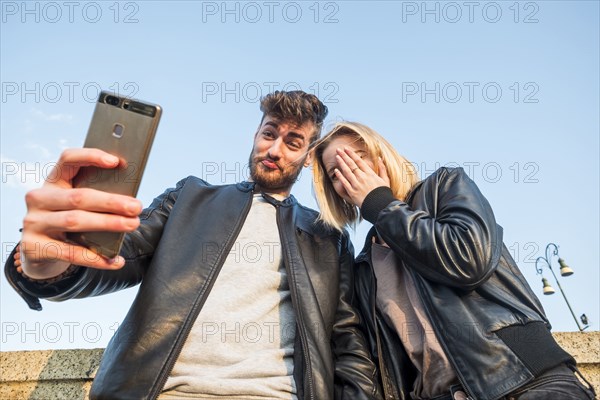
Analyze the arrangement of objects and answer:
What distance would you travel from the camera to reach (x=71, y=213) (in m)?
1.56

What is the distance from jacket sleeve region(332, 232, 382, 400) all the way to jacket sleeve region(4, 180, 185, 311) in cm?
132

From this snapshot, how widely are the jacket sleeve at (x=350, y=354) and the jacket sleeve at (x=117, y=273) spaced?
1.32 metres

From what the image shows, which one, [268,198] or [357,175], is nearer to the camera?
[357,175]

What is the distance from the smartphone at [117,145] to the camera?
1740mm

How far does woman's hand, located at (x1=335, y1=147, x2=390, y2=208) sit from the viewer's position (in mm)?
3186

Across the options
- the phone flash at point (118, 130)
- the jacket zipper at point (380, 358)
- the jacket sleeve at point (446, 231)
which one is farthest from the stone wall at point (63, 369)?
the phone flash at point (118, 130)

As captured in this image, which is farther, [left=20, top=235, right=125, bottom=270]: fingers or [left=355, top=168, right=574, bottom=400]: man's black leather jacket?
[left=355, top=168, right=574, bottom=400]: man's black leather jacket

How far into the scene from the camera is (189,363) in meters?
2.80

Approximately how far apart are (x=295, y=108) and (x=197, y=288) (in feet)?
6.50

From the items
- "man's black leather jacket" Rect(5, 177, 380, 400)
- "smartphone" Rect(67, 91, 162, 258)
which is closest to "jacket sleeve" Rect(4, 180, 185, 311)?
"man's black leather jacket" Rect(5, 177, 380, 400)

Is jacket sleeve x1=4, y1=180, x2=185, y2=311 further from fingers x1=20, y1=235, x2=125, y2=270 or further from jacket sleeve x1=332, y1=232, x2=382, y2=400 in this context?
jacket sleeve x1=332, y1=232, x2=382, y2=400

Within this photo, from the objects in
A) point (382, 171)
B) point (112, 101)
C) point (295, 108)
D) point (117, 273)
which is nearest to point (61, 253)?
point (112, 101)

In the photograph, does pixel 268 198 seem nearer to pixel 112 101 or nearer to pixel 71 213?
pixel 112 101

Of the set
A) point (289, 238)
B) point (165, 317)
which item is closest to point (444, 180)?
point (289, 238)
